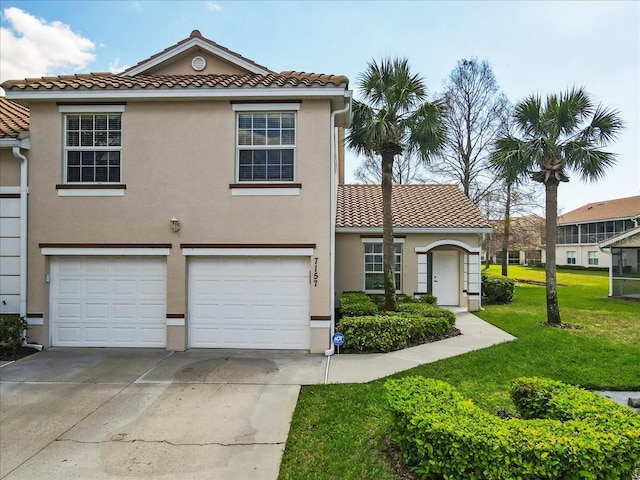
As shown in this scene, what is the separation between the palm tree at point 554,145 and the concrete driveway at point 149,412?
849 cm

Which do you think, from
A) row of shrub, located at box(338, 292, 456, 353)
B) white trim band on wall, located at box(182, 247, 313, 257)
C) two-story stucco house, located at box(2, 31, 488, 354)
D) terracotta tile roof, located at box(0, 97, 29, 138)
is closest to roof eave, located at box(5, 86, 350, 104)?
two-story stucco house, located at box(2, 31, 488, 354)

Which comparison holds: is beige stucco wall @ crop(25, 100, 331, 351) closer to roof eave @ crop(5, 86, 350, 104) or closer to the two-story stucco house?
the two-story stucco house

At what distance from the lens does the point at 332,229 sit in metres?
8.63

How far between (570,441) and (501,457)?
656 millimetres

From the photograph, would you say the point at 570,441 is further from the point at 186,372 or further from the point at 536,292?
the point at 536,292

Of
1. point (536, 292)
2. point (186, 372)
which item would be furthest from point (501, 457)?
point (536, 292)

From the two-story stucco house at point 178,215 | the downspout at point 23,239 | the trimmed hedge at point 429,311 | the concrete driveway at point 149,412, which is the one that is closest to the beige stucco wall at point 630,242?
the trimmed hedge at point 429,311

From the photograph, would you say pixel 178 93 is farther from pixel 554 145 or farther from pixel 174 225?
pixel 554 145

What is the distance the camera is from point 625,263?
18.7 m

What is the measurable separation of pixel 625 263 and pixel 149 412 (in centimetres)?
2265

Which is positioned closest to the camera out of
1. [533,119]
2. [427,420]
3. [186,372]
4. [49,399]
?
[427,420]

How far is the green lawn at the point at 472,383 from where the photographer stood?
418cm

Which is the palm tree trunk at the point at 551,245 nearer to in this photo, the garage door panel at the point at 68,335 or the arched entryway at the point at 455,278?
the arched entryway at the point at 455,278

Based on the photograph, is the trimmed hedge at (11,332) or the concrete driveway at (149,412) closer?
the concrete driveway at (149,412)
